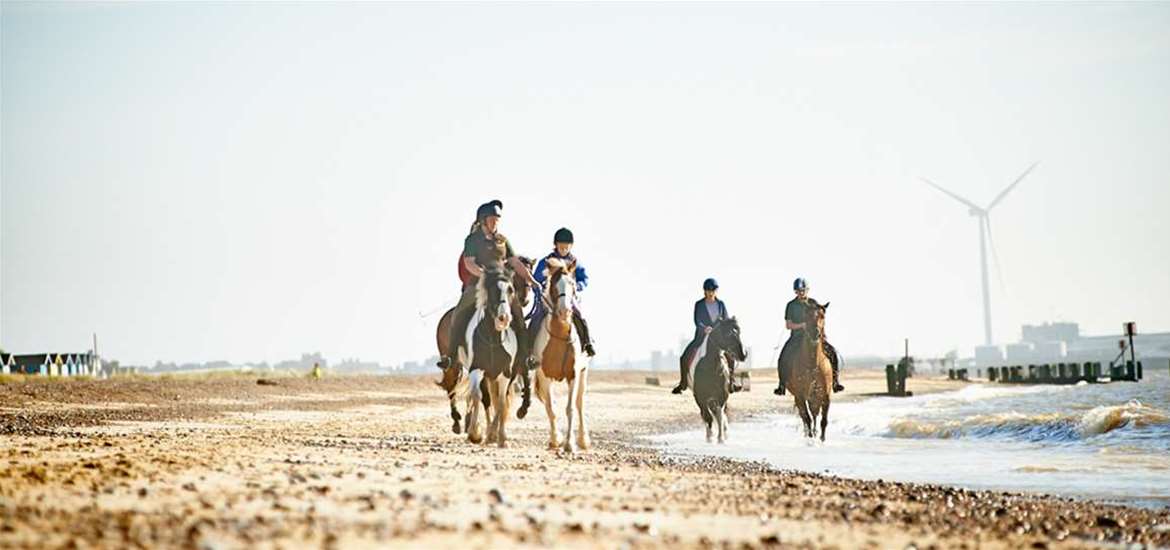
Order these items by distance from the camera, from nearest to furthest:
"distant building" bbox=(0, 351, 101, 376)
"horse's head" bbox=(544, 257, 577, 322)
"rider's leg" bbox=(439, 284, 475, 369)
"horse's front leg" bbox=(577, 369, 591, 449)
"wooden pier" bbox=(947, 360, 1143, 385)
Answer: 1. "horse's head" bbox=(544, 257, 577, 322)
2. "rider's leg" bbox=(439, 284, 475, 369)
3. "horse's front leg" bbox=(577, 369, 591, 449)
4. "wooden pier" bbox=(947, 360, 1143, 385)
5. "distant building" bbox=(0, 351, 101, 376)

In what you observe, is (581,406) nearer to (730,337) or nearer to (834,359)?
(730,337)

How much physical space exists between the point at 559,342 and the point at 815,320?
7.32 metres

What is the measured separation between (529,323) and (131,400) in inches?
904

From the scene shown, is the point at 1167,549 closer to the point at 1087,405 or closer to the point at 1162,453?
the point at 1162,453

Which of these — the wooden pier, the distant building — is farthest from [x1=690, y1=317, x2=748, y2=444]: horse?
the distant building

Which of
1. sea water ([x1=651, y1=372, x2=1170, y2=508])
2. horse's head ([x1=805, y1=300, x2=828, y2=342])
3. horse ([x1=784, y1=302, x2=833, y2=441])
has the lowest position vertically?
sea water ([x1=651, y1=372, x2=1170, y2=508])

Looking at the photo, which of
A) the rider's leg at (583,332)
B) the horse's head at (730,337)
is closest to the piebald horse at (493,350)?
the rider's leg at (583,332)

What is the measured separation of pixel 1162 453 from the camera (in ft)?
76.7

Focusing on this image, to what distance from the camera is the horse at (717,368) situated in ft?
84.1

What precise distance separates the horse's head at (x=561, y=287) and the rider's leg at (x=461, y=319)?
114cm

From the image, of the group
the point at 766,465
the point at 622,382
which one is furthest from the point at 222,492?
the point at 622,382

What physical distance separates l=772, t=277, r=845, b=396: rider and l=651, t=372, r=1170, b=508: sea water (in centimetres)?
159

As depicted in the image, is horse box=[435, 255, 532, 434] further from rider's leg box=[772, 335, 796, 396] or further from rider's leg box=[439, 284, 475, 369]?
rider's leg box=[772, 335, 796, 396]

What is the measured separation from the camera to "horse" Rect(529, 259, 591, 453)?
63.8ft
